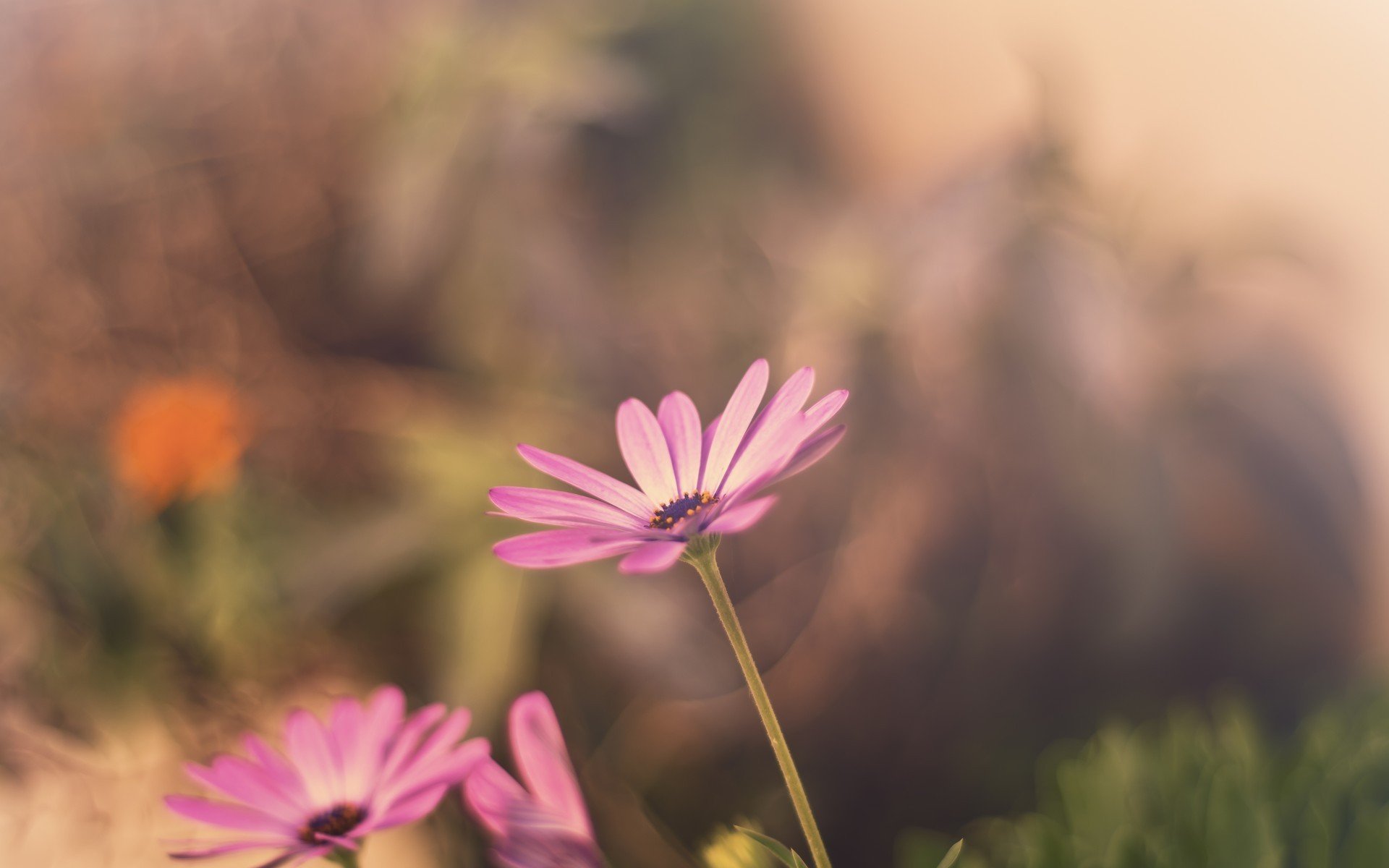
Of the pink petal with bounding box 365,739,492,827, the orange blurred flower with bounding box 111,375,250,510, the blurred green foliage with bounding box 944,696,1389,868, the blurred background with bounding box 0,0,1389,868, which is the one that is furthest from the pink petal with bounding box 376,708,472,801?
the orange blurred flower with bounding box 111,375,250,510

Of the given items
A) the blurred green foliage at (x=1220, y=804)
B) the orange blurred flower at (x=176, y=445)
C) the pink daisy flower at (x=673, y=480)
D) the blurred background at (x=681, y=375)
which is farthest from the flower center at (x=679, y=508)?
the orange blurred flower at (x=176, y=445)

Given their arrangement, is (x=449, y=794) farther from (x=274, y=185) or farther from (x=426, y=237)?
(x=274, y=185)

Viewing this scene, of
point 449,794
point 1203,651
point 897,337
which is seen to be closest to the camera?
point 449,794

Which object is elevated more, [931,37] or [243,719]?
[931,37]

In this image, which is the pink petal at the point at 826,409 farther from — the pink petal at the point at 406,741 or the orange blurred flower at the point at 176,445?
the orange blurred flower at the point at 176,445

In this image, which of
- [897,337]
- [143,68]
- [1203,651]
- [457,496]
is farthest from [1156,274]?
[143,68]

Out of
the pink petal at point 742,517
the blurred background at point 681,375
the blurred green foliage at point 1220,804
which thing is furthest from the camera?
the blurred background at point 681,375

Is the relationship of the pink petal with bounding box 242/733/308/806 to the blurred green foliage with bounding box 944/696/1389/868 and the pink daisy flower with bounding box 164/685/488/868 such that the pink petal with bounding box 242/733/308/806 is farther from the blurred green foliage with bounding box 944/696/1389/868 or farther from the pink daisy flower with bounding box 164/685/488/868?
the blurred green foliage with bounding box 944/696/1389/868

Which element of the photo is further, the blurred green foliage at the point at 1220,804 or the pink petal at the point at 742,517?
the blurred green foliage at the point at 1220,804
